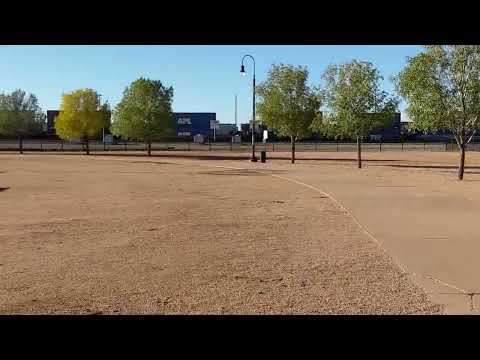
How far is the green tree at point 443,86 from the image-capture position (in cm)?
2719

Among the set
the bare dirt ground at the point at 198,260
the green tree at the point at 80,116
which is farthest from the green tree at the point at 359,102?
the green tree at the point at 80,116

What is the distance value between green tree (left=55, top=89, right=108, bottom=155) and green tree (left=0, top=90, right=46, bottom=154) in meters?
24.7

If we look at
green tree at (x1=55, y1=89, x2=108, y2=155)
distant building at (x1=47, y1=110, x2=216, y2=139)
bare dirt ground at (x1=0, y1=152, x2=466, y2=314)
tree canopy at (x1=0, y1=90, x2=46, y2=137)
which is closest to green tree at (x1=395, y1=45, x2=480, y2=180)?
bare dirt ground at (x1=0, y1=152, x2=466, y2=314)

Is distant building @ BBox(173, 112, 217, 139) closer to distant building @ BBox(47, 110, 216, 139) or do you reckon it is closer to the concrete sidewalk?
distant building @ BBox(47, 110, 216, 139)

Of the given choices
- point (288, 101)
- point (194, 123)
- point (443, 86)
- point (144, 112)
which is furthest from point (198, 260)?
point (194, 123)

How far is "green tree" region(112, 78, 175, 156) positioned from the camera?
5712 cm

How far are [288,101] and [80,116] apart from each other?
96.3 ft

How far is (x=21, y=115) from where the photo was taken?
99.5 meters

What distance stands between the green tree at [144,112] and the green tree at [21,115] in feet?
115
